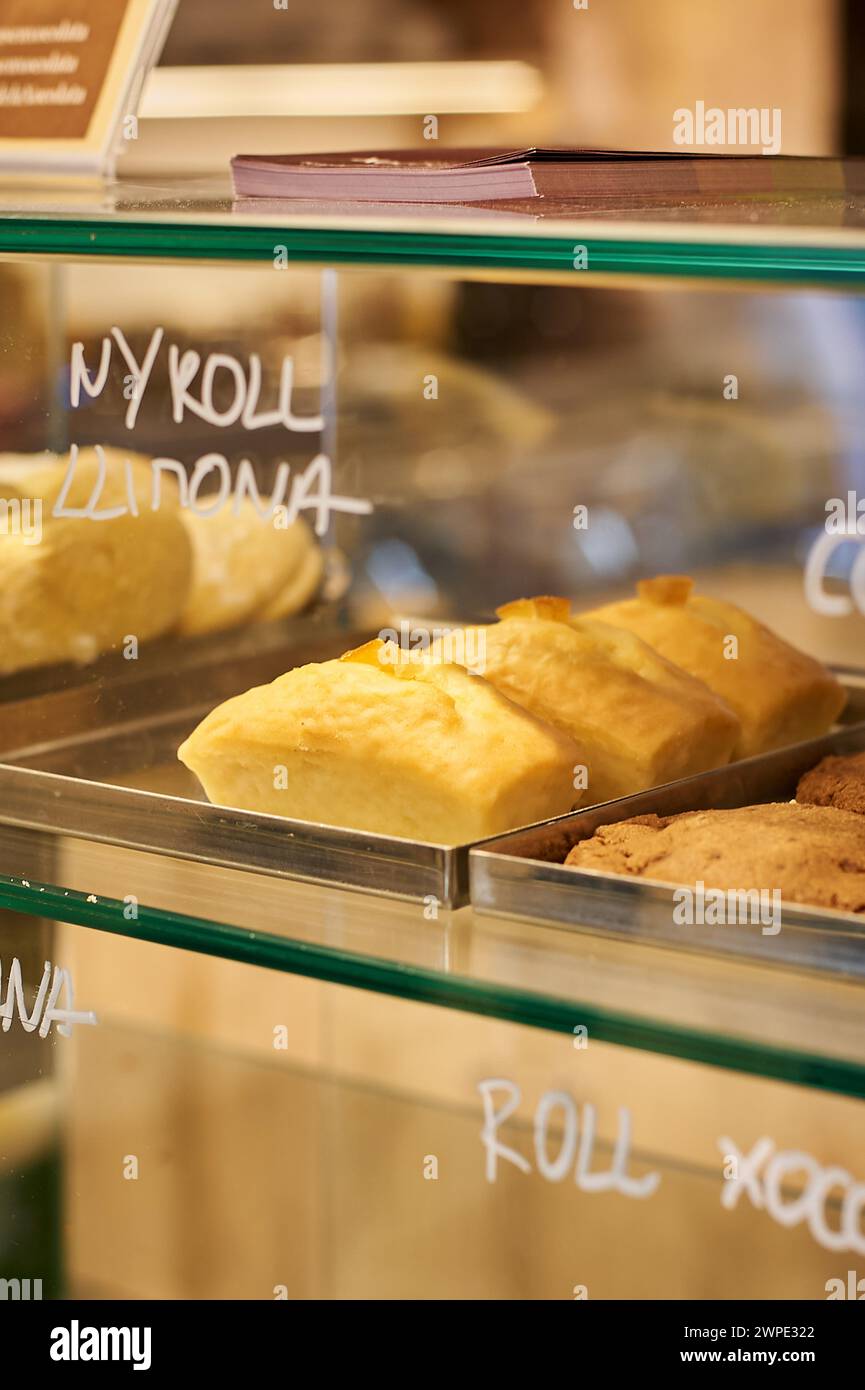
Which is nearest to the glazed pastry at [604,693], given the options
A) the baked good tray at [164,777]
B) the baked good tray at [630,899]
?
the baked good tray at [630,899]

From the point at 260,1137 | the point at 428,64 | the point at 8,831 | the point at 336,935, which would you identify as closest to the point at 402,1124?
the point at 260,1137

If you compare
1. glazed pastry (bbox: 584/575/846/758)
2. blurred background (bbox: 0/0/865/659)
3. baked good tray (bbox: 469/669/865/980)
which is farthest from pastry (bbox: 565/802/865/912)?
blurred background (bbox: 0/0/865/659)

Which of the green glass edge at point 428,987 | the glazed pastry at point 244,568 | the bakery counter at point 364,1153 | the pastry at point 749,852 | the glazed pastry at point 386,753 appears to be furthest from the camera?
the bakery counter at point 364,1153

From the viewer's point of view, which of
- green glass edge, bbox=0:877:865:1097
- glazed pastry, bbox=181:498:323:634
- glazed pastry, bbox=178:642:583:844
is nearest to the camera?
green glass edge, bbox=0:877:865:1097

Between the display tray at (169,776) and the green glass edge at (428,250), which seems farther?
the display tray at (169,776)

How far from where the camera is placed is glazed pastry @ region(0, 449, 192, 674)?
1.08 meters

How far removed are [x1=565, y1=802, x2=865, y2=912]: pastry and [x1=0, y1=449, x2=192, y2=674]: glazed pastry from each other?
428 mm

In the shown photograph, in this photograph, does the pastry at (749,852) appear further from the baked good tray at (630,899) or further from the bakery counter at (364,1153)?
the bakery counter at (364,1153)

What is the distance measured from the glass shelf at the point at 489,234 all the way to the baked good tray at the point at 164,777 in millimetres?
287

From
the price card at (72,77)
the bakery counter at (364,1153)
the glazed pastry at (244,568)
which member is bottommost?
the bakery counter at (364,1153)

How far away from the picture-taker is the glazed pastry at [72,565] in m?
1.08

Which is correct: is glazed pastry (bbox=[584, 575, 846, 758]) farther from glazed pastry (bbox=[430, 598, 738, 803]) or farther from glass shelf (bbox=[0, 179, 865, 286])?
glass shelf (bbox=[0, 179, 865, 286])

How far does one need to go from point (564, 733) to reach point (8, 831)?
327mm
